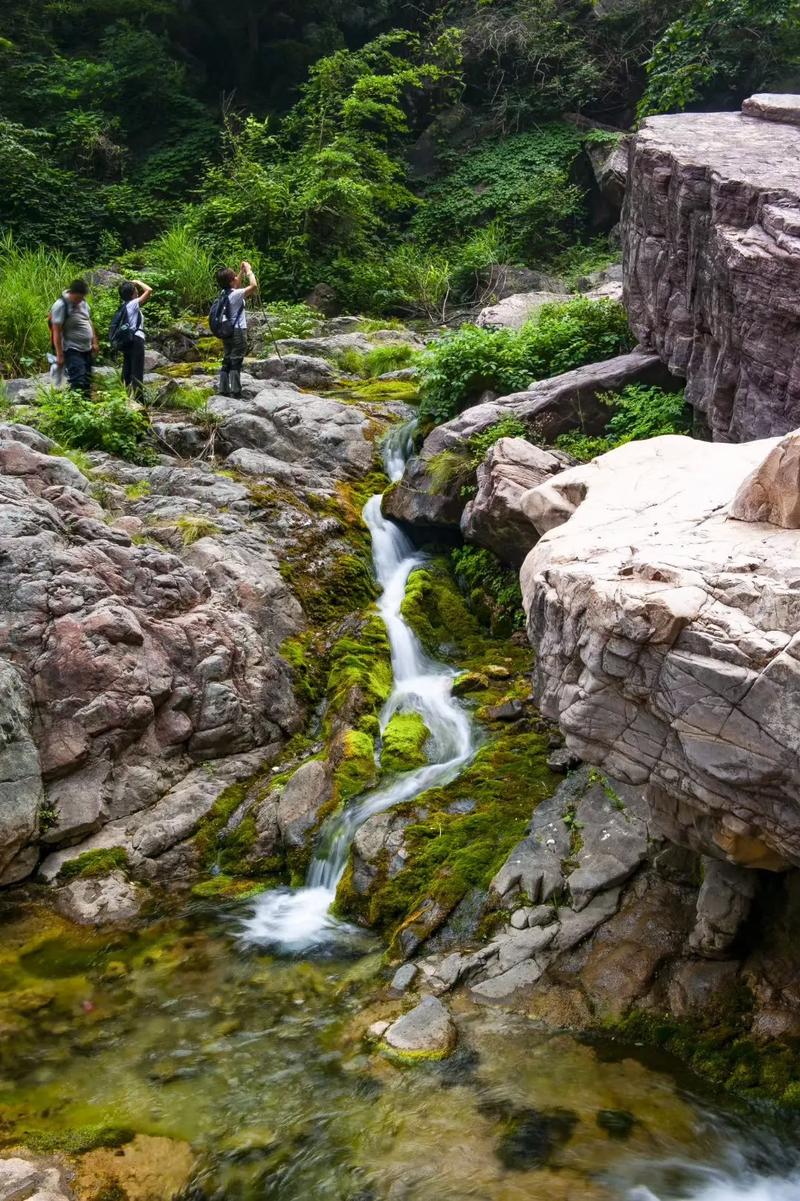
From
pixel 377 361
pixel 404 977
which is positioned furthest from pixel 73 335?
pixel 404 977

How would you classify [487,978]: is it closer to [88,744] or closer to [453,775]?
[453,775]

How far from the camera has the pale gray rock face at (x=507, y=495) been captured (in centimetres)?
888

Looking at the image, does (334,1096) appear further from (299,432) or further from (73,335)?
(73,335)

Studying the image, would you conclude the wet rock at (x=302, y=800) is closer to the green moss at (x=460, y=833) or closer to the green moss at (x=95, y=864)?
the green moss at (x=460, y=833)

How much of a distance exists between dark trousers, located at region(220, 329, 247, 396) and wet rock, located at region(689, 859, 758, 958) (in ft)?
31.2

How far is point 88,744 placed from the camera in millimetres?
7219

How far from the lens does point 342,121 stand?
71.7 ft

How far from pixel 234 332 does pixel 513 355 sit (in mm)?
3698

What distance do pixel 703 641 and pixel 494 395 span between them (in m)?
8.21

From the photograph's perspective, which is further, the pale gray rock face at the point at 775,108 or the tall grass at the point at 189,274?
the tall grass at the point at 189,274

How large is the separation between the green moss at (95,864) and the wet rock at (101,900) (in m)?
0.05

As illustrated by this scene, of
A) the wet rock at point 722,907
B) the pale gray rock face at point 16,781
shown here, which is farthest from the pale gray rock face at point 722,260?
the pale gray rock face at point 16,781

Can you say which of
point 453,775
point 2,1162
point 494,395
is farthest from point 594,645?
point 494,395

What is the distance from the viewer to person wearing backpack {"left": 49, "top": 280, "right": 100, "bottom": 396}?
11164mm
